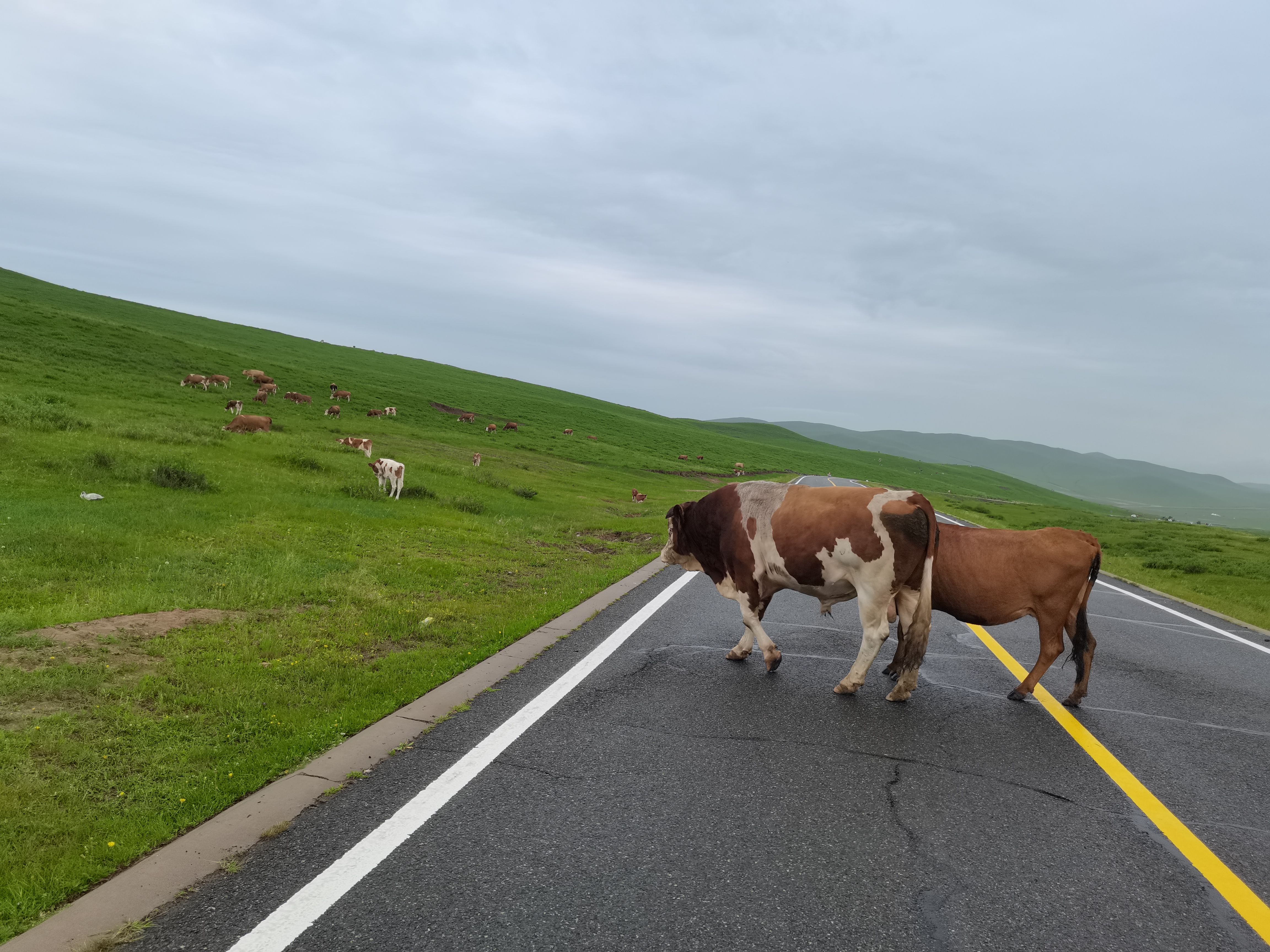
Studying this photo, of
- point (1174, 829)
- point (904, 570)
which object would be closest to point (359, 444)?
point (904, 570)

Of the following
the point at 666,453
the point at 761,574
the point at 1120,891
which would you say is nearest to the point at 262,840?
the point at 1120,891

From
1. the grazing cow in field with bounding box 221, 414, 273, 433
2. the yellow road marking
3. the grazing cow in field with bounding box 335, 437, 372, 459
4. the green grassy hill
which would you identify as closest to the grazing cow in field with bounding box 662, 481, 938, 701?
the yellow road marking

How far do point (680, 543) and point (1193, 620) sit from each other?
32.9 feet

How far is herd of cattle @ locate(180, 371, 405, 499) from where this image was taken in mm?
20781

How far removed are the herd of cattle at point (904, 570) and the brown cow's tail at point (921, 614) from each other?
0.04ft

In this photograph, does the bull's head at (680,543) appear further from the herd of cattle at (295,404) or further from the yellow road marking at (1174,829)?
the herd of cattle at (295,404)

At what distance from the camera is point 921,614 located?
6.80m

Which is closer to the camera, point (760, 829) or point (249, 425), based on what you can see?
point (760, 829)

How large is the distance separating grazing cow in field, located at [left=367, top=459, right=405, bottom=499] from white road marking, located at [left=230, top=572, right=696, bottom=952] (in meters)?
15.2

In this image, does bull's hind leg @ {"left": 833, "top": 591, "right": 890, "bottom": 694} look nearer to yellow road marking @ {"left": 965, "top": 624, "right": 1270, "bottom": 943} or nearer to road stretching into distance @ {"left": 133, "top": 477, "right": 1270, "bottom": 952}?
road stretching into distance @ {"left": 133, "top": 477, "right": 1270, "bottom": 952}

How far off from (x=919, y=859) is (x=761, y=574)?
363 centimetres

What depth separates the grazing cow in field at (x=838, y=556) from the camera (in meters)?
6.77

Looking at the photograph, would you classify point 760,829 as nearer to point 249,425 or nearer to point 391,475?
point 391,475

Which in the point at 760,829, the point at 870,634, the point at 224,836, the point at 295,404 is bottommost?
the point at 224,836
